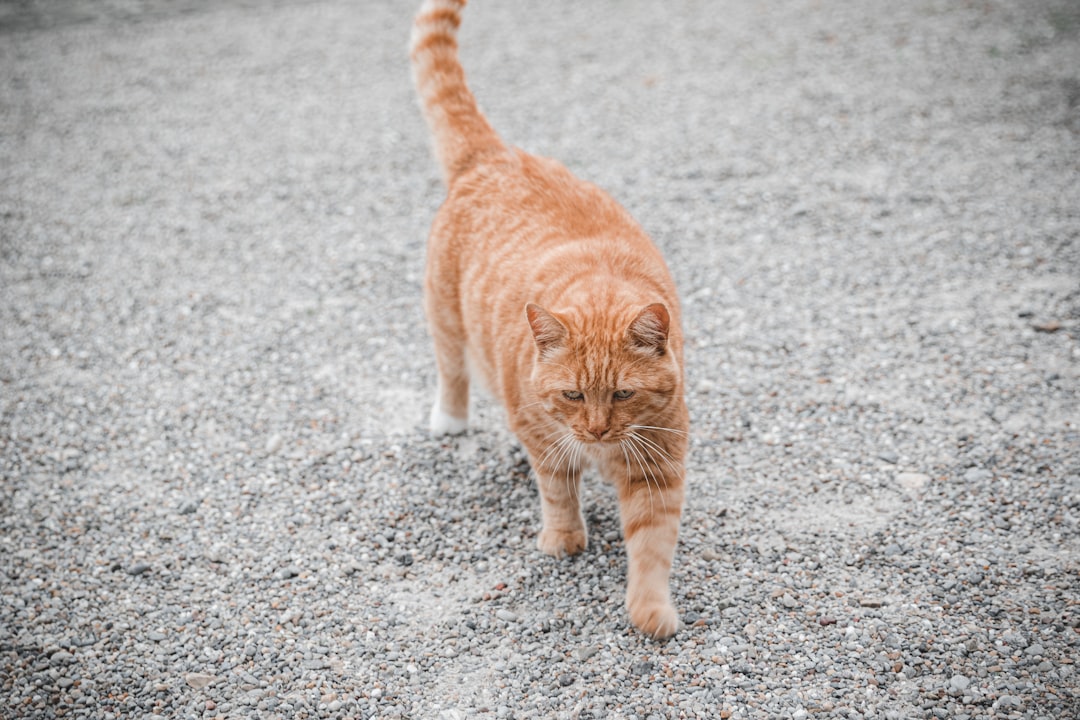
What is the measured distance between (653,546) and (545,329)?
0.91 meters

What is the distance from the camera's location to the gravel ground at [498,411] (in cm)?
309

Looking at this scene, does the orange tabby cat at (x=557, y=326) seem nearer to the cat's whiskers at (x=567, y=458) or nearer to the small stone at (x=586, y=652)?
the cat's whiskers at (x=567, y=458)

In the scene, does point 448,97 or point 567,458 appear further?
point 448,97

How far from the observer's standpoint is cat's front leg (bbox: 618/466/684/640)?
3.12 m

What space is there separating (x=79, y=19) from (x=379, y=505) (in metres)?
8.72

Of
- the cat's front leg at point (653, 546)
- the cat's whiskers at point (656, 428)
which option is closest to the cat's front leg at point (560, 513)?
the cat's front leg at point (653, 546)

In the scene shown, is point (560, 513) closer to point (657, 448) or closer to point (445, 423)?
point (657, 448)

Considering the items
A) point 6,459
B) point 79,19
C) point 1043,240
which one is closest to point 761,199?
point 1043,240

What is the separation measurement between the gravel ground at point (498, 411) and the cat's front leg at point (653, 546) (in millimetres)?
117

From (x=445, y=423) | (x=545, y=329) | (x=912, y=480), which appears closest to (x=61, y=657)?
(x=445, y=423)

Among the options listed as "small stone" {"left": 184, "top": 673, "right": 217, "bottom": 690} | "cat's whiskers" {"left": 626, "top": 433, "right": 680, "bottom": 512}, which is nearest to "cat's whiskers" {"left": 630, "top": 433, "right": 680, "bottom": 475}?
"cat's whiskers" {"left": 626, "top": 433, "right": 680, "bottom": 512}

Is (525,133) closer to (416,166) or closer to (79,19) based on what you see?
(416,166)

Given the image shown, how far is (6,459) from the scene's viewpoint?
13.8 ft

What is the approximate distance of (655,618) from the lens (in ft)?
10.2
